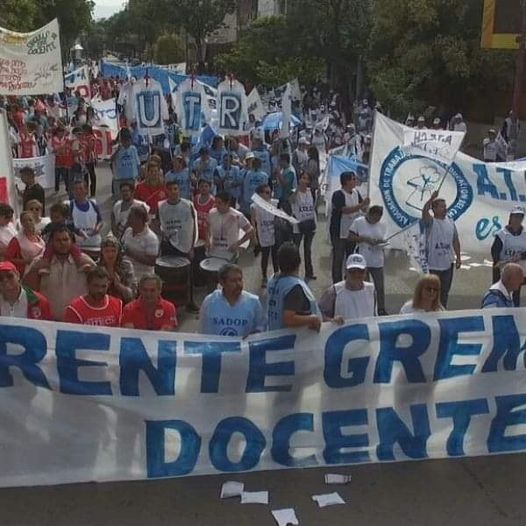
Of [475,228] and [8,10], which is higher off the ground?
[8,10]

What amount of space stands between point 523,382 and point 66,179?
12.3 m

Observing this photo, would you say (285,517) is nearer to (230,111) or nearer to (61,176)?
(230,111)

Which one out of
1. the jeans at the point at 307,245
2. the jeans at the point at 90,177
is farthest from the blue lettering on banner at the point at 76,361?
the jeans at the point at 90,177

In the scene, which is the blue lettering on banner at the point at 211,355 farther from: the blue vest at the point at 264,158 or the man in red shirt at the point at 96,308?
the blue vest at the point at 264,158

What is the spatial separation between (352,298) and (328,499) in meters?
1.58

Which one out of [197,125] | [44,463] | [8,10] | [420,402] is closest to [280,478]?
[420,402]

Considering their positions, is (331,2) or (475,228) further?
(331,2)

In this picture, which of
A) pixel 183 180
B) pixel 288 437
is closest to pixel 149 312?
pixel 288 437

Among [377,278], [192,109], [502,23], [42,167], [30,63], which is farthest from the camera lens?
[502,23]

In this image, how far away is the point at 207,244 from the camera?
9.61m

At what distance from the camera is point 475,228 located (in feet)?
33.1

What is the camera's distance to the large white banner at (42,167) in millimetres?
16062

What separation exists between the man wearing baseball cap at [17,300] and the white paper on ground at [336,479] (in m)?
2.25

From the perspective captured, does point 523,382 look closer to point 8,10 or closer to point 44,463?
point 44,463
